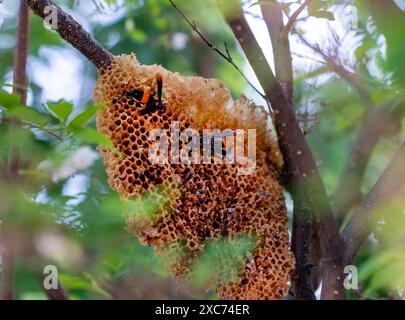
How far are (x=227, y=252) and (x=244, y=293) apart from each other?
84 millimetres

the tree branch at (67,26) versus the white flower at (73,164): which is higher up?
A: the tree branch at (67,26)

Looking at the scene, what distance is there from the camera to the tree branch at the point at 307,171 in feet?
3.54

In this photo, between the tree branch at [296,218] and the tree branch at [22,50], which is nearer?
the tree branch at [296,218]

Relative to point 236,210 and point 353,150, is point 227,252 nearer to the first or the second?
point 236,210

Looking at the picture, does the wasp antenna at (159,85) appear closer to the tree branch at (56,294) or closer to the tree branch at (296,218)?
the tree branch at (296,218)

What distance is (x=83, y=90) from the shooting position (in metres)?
1.91

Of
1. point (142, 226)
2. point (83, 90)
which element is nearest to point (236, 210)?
point (142, 226)

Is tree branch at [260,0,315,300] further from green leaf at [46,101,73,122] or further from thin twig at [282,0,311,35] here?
green leaf at [46,101,73,122]

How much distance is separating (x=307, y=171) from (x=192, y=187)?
200mm

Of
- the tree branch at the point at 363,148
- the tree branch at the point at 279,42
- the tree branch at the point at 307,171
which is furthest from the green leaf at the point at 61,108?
the tree branch at the point at 363,148

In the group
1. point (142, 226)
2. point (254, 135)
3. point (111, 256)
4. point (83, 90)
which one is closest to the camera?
point (142, 226)

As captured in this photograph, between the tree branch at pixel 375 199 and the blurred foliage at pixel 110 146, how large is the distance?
2 cm

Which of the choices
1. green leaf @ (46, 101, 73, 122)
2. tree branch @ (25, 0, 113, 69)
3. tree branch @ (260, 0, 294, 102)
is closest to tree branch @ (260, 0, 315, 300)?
tree branch @ (260, 0, 294, 102)

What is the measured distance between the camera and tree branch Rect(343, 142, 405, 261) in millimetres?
1115
